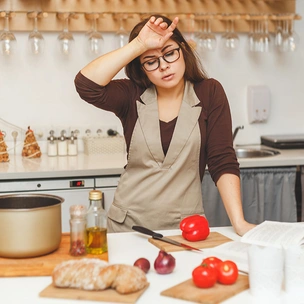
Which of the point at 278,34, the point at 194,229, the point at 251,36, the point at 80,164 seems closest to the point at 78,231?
the point at 194,229

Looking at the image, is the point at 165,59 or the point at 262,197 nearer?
the point at 165,59

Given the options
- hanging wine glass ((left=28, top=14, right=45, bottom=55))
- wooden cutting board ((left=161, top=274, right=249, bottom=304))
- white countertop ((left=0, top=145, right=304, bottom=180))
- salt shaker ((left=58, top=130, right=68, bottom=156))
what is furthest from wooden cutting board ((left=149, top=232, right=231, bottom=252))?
hanging wine glass ((left=28, top=14, right=45, bottom=55))

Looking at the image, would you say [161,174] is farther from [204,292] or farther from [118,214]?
[204,292]

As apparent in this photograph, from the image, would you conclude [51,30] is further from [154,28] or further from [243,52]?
[154,28]

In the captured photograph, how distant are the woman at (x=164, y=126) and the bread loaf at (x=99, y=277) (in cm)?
79

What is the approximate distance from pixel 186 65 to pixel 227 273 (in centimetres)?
105

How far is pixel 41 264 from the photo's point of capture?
157 centimetres

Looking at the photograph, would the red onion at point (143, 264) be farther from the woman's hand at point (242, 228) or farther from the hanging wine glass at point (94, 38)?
the hanging wine glass at point (94, 38)

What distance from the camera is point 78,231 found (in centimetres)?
167

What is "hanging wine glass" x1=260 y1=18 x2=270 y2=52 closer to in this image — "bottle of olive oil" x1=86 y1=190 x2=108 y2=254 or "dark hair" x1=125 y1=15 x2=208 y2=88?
"dark hair" x1=125 y1=15 x2=208 y2=88

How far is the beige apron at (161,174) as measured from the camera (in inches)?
86.8

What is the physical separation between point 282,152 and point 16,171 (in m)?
1.64

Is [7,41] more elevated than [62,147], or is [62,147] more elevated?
[7,41]

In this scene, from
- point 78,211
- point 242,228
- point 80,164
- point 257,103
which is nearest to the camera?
point 78,211
